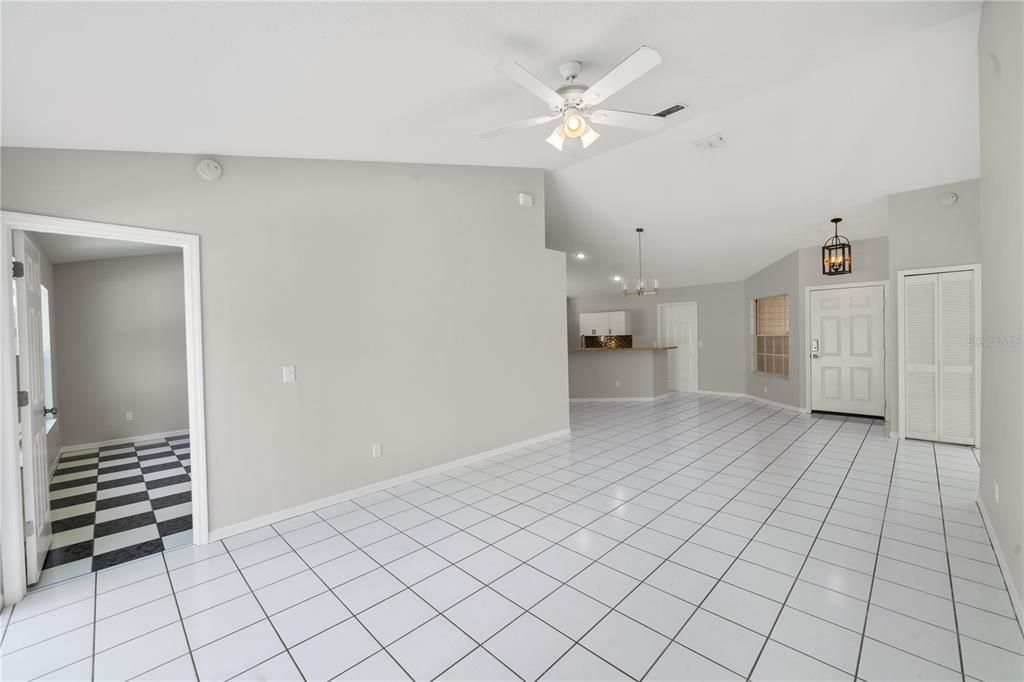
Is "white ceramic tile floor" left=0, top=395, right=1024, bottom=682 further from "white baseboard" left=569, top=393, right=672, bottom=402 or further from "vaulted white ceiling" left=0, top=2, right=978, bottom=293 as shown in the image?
"white baseboard" left=569, top=393, right=672, bottom=402

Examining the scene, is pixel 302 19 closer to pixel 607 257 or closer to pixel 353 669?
pixel 353 669

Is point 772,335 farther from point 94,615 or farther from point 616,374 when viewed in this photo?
point 94,615

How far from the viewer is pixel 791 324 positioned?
22.2 ft

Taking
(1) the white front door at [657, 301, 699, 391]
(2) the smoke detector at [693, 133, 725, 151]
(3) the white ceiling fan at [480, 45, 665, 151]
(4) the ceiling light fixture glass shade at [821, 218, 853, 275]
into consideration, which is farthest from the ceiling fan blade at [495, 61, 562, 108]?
(1) the white front door at [657, 301, 699, 391]

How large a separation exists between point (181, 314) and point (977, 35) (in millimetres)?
8261

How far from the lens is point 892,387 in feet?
16.4

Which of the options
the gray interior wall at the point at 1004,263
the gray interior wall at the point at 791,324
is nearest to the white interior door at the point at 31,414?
the gray interior wall at the point at 1004,263

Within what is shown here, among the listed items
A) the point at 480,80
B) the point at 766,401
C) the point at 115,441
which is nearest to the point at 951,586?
the point at 480,80

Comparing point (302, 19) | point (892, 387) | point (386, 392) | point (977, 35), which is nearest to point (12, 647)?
point (386, 392)

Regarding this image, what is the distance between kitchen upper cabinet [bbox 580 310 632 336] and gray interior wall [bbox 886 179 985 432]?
4.71 metres

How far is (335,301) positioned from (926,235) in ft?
20.0

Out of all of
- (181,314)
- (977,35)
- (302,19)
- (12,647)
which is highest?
(977,35)

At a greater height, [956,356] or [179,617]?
[956,356]

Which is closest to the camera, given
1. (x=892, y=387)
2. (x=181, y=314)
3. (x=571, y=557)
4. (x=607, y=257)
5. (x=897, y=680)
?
(x=897, y=680)
